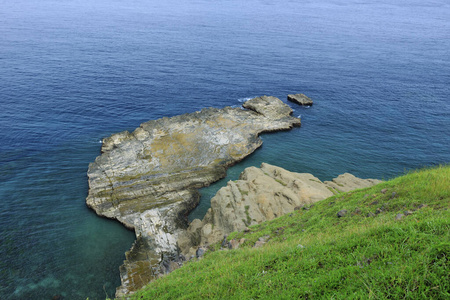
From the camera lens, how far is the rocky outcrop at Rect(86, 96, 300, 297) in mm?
30469

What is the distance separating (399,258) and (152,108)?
60741 mm

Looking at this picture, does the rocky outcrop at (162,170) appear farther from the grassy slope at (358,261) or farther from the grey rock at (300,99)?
the grassy slope at (358,261)

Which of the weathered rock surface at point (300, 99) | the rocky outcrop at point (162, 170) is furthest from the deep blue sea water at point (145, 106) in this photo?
the weathered rock surface at point (300, 99)

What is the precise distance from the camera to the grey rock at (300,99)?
70025mm

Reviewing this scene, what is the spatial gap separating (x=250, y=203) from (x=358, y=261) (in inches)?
819

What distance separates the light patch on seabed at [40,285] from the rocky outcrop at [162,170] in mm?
6302

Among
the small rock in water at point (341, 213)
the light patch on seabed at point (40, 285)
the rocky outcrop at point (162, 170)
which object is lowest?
the light patch on seabed at point (40, 285)

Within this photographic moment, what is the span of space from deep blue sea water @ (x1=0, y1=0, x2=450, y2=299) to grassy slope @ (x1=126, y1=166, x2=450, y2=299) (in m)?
18.5

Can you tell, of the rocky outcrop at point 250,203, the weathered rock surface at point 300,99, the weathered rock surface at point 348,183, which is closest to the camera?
the rocky outcrop at point 250,203

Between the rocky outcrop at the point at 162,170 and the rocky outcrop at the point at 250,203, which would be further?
the rocky outcrop at the point at 162,170

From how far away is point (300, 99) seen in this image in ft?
232

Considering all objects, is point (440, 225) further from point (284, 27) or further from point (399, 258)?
point (284, 27)

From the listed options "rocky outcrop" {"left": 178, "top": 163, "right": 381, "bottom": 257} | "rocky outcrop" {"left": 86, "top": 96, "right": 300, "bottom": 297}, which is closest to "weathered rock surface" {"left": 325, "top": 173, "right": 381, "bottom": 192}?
"rocky outcrop" {"left": 178, "top": 163, "right": 381, "bottom": 257}

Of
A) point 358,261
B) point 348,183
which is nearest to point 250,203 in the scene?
point 348,183
